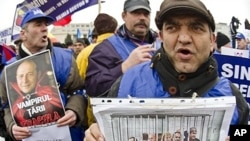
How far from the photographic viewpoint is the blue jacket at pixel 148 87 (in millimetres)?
1896

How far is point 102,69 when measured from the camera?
3.27 m

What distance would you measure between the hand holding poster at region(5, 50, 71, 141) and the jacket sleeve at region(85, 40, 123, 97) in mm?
228

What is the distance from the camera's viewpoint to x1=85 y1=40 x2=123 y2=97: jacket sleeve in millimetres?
3133

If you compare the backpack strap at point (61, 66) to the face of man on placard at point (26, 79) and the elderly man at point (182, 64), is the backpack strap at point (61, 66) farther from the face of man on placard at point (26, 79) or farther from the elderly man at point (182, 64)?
the elderly man at point (182, 64)

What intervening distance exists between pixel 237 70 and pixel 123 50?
1000 mm

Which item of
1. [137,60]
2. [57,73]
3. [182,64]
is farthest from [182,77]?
[57,73]

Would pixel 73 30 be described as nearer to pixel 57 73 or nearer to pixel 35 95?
pixel 57 73

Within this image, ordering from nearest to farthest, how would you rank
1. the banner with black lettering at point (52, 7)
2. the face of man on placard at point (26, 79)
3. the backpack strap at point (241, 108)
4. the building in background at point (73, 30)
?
the backpack strap at point (241, 108) → the face of man on placard at point (26, 79) → the banner with black lettering at point (52, 7) → the building in background at point (73, 30)

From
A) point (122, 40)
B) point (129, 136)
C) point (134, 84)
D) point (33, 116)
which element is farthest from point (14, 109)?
point (129, 136)

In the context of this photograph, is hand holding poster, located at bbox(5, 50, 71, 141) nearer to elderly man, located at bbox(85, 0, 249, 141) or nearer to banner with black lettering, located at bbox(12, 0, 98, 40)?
elderly man, located at bbox(85, 0, 249, 141)

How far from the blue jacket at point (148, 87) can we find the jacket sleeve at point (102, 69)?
1.11 meters

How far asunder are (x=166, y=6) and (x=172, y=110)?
436 millimetres

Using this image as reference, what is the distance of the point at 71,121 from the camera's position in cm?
333

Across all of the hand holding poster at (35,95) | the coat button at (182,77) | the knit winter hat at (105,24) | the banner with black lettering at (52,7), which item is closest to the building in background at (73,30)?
the banner with black lettering at (52,7)
